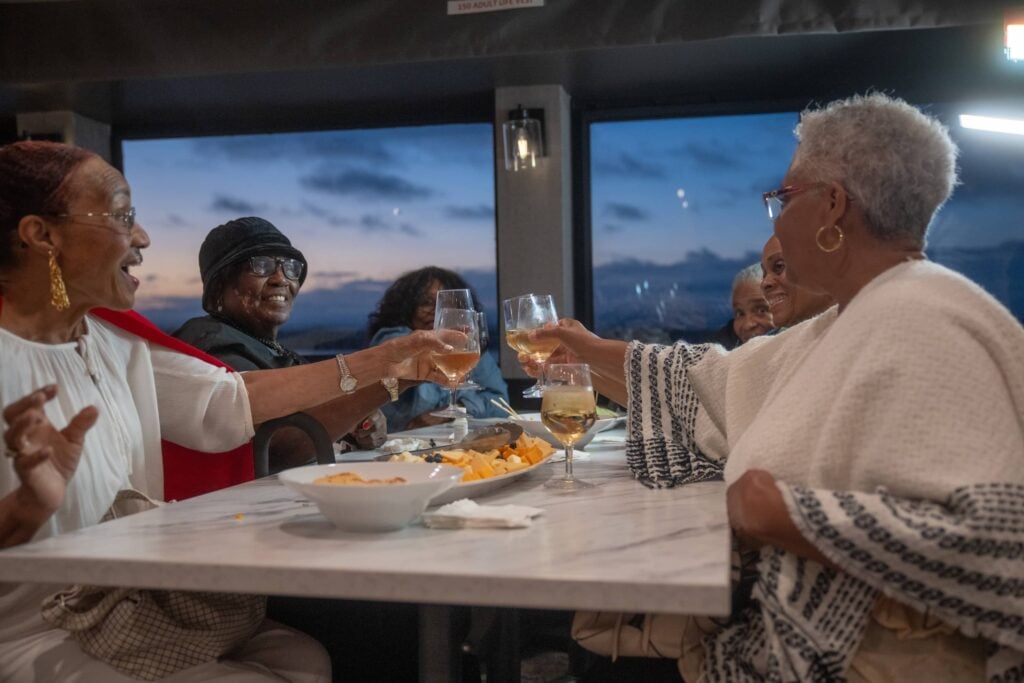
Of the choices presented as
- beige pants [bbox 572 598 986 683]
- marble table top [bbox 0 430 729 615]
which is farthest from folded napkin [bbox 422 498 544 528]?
beige pants [bbox 572 598 986 683]

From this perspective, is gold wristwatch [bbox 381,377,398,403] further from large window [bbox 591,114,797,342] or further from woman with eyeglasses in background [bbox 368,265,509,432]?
large window [bbox 591,114,797,342]

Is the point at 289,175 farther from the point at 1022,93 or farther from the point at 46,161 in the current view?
the point at 46,161

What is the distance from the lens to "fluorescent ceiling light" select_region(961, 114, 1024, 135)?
516 cm

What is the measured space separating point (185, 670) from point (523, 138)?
4.17 meters

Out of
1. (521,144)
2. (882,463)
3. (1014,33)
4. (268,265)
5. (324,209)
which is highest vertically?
(1014,33)

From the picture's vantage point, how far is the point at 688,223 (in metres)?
6.84

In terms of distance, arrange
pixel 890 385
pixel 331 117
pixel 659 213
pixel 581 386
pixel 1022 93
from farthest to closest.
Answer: pixel 659 213
pixel 331 117
pixel 1022 93
pixel 581 386
pixel 890 385

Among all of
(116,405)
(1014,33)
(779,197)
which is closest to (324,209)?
(1014,33)

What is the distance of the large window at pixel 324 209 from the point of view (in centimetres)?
675

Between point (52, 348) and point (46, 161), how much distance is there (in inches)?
14.3

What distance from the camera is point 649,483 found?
71.4 inches

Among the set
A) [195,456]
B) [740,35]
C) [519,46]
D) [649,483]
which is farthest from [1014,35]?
[195,456]

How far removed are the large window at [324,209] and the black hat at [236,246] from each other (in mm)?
3258

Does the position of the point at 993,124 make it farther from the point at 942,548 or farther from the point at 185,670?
the point at 185,670
